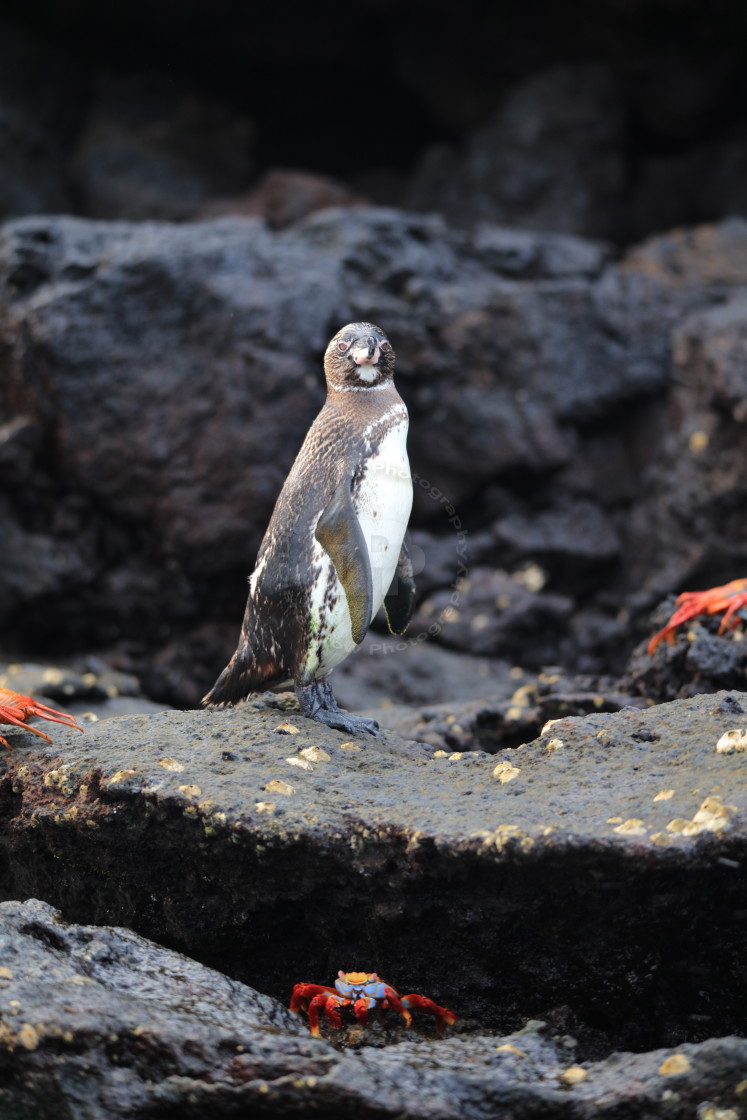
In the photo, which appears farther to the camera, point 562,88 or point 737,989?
point 562,88

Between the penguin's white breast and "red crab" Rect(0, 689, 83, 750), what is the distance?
3.88ft

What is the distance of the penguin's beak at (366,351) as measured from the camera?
420 centimetres

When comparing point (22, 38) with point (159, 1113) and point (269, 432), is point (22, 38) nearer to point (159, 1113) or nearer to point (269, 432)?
point (269, 432)

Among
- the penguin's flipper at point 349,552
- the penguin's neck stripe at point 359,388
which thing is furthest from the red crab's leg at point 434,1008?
the penguin's neck stripe at point 359,388

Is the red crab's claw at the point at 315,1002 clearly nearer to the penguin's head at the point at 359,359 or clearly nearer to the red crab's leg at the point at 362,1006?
the red crab's leg at the point at 362,1006

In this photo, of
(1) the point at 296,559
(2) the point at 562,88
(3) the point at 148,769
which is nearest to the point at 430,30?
(2) the point at 562,88

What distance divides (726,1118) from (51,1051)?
151 centimetres

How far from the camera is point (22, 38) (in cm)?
1074

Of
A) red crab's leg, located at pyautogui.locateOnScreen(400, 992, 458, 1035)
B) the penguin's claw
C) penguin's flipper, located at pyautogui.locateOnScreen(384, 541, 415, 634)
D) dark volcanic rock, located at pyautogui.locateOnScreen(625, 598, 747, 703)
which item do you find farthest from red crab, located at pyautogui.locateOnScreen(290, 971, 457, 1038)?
dark volcanic rock, located at pyautogui.locateOnScreen(625, 598, 747, 703)

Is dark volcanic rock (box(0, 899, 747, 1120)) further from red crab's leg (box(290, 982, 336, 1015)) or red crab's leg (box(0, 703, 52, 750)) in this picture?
red crab's leg (box(0, 703, 52, 750))

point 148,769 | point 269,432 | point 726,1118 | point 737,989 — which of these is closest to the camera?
point 726,1118

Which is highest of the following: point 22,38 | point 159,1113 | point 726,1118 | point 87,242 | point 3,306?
point 22,38

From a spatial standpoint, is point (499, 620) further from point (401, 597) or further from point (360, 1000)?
point (360, 1000)

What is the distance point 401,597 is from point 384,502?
643mm
